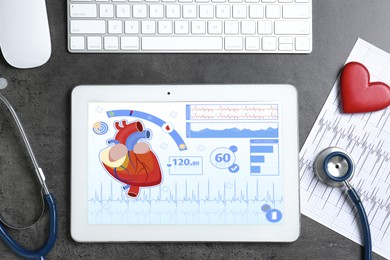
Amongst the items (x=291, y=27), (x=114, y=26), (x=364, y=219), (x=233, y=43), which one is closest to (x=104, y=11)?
(x=114, y=26)

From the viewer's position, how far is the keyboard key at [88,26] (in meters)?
0.89

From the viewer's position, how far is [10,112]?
91 centimetres

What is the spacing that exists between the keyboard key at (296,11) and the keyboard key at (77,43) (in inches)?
14.8

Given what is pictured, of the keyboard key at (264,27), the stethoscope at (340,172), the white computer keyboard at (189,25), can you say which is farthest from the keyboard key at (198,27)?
the stethoscope at (340,172)

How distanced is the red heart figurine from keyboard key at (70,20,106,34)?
18.0 inches

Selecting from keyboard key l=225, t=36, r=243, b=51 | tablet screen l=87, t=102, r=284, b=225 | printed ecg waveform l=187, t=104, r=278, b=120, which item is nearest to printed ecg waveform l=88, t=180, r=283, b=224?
tablet screen l=87, t=102, r=284, b=225

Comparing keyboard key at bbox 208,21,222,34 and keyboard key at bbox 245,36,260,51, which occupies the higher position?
keyboard key at bbox 208,21,222,34

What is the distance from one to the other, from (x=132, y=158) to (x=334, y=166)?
0.37m

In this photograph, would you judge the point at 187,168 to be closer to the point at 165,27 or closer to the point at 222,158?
the point at 222,158

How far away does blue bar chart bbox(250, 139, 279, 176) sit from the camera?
2.87ft

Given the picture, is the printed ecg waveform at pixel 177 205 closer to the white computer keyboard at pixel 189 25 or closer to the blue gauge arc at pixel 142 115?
the blue gauge arc at pixel 142 115

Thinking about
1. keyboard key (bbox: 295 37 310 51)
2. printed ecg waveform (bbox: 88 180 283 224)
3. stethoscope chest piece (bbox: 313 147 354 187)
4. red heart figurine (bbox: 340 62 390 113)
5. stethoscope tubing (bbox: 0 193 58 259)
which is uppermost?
keyboard key (bbox: 295 37 310 51)

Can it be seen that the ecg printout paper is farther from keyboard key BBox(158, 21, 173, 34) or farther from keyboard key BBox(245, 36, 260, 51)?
keyboard key BBox(158, 21, 173, 34)

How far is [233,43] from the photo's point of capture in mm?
892
